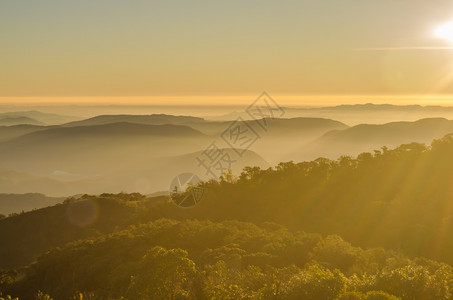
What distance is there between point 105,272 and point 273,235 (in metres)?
18.9

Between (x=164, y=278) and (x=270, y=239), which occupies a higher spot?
(x=164, y=278)

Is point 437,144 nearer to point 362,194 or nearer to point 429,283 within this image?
point 362,194

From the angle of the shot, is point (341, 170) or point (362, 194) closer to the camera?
point (362, 194)

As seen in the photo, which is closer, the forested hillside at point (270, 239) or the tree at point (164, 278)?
the tree at point (164, 278)

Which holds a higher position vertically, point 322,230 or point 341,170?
point 341,170

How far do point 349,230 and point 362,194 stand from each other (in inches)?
595

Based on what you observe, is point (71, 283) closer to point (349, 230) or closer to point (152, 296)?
point (152, 296)

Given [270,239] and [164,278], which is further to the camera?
[270,239]

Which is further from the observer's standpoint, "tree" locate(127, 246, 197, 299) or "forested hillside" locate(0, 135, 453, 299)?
"forested hillside" locate(0, 135, 453, 299)

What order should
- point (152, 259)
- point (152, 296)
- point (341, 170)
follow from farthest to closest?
point (341, 170) → point (152, 259) → point (152, 296)

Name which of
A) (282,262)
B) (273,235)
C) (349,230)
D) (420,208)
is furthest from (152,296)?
(420,208)

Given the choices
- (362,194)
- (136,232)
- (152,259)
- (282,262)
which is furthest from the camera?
(362,194)

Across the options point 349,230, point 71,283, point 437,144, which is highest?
point 437,144

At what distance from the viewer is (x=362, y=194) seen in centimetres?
Result: 7050
